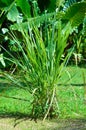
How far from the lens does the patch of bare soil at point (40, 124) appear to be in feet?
16.6

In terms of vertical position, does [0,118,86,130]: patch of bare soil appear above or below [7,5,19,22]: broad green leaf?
below

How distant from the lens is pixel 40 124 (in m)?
5.15

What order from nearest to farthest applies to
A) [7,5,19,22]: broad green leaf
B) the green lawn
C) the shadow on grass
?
the shadow on grass → the green lawn → [7,5,19,22]: broad green leaf

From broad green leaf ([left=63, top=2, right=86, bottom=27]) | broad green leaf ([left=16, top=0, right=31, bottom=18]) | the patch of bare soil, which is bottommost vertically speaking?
the patch of bare soil

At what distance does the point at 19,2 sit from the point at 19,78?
332 cm

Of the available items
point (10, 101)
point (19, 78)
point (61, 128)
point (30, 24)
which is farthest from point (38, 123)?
point (10, 101)

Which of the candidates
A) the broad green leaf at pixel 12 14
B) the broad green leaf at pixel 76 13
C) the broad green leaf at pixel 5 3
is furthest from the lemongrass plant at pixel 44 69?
the broad green leaf at pixel 12 14

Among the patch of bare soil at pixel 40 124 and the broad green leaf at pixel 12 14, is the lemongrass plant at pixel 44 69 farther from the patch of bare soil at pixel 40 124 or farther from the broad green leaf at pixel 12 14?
the broad green leaf at pixel 12 14

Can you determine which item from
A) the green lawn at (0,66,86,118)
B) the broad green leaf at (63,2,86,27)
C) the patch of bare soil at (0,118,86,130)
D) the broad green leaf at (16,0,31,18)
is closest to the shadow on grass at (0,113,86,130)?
the patch of bare soil at (0,118,86,130)

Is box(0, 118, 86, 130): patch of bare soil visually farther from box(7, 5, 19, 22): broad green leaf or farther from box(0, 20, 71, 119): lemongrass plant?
box(7, 5, 19, 22): broad green leaf

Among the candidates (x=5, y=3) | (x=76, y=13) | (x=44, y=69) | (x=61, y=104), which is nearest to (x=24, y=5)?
(x=5, y=3)

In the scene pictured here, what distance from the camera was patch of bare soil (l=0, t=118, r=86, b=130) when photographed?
505 centimetres

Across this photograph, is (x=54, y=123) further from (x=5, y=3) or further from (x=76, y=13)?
(x=5, y=3)

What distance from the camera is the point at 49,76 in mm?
5234
